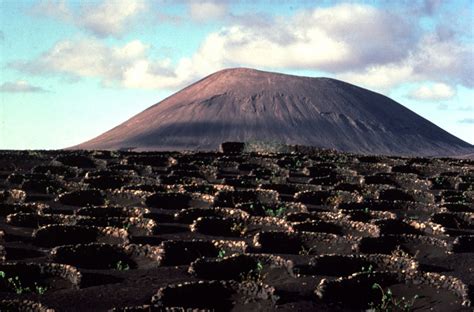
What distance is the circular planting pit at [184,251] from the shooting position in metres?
13.0

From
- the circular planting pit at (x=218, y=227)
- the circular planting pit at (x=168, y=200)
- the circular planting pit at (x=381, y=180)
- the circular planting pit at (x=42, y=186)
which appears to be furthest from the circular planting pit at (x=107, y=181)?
the circular planting pit at (x=381, y=180)

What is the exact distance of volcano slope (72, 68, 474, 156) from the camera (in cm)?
16338

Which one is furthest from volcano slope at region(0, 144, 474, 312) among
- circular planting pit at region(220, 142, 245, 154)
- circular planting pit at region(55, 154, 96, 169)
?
circular planting pit at region(220, 142, 245, 154)

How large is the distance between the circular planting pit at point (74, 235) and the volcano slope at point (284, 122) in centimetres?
13793

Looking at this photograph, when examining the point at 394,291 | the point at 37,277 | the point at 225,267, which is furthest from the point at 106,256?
the point at 394,291

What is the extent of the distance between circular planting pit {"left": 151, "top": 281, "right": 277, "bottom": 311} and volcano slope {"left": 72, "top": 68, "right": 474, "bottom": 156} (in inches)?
5611

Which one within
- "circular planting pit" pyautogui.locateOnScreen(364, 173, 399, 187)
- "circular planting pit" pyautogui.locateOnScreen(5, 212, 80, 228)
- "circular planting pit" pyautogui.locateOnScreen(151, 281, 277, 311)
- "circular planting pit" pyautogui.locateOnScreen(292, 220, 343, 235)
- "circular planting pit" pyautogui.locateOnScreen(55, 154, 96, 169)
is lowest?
"circular planting pit" pyautogui.locateOnScreen(151, 281, 277, 311)

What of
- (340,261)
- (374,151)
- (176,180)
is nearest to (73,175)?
(176,180)

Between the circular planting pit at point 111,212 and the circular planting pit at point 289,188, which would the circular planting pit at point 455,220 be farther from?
the circular planting pit at point 111,212

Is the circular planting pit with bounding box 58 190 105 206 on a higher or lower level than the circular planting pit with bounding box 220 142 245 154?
lower

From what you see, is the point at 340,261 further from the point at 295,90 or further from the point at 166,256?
the point at 295,90

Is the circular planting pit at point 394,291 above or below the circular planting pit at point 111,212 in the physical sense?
below

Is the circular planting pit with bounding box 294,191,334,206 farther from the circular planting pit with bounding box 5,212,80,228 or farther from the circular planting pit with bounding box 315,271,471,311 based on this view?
the circular planting pit with bounding box 315,271,471,311

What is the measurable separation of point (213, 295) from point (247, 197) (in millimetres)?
10056
